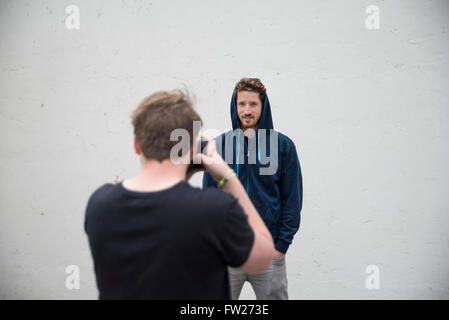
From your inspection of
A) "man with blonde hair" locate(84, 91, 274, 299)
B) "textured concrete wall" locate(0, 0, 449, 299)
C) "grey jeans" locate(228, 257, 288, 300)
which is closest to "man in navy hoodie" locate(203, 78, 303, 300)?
"grey jeans" locate(228, 257, 288, 300)

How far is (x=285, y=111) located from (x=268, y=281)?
130cm

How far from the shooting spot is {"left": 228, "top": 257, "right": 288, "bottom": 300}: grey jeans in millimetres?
1589

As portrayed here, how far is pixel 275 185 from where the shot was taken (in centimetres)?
163

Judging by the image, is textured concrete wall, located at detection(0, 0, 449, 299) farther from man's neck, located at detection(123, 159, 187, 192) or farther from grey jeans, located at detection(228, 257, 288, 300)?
man's neck, located at detection(123, 159, 187, 192)

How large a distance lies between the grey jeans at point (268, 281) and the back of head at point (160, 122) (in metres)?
1.09

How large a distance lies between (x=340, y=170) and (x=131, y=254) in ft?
6.48

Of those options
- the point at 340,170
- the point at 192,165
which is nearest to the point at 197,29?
the point at 340,170

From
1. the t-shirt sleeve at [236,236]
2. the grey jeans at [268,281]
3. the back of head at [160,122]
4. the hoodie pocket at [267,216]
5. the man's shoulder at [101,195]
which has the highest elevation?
the back of head at [160,122]

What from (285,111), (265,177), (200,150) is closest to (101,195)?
(200,150)

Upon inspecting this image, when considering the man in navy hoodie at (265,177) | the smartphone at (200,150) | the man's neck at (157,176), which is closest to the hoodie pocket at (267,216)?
the man in navy hoodie at (265,177)

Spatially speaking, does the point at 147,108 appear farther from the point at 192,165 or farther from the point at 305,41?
the point at 305,41

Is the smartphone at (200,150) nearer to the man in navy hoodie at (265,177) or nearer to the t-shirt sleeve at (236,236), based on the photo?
the t-shirt sleeve at (236,236)

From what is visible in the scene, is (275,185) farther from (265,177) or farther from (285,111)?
(285,111)

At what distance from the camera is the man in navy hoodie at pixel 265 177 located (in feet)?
5.27
